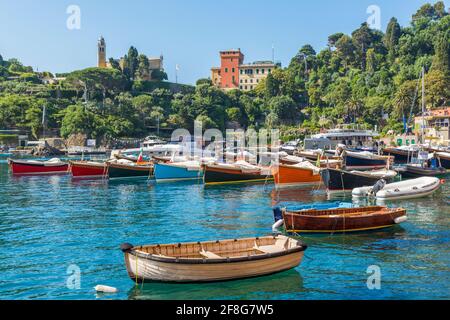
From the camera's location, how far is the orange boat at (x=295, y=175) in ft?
142

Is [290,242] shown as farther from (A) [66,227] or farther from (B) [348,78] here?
(B) [348,78]

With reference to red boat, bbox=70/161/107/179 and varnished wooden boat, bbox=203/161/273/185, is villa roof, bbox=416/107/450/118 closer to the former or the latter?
varnished wooden boat, bbox=203/161/273/185

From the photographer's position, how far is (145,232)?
25.8 metres

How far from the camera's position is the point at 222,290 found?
1666cm

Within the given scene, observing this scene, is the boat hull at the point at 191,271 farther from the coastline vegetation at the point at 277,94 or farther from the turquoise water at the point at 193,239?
the coastline vegetation at the point at 277,94

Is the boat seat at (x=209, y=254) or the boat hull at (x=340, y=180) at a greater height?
the boat hull at (x=340, y=180)

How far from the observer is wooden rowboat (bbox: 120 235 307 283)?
16.4 meters

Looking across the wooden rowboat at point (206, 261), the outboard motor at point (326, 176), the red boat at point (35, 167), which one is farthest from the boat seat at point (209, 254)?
the red boat at point (35, 167)

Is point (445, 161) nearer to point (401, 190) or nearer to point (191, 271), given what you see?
point (401, 190)

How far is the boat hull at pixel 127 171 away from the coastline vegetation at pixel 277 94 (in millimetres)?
62783

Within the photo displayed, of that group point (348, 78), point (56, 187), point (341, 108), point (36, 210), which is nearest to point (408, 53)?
point (348, 78)

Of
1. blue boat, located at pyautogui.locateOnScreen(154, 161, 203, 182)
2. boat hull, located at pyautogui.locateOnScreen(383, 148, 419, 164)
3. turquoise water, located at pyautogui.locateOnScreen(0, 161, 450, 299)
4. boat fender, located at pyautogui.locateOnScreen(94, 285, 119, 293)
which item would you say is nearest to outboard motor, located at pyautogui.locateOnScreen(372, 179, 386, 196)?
turquoise water, located at pyautogui.locateOnScreen(0, 161, 450, 299)
